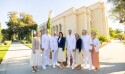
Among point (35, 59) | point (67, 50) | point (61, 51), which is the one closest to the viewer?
point (35, 59)

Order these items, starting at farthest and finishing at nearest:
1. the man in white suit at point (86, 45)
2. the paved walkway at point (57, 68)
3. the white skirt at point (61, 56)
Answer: the white skirt at point (61, 56) → the man in white suit at point (86, 45) → the paved walkway at point (57, 68)

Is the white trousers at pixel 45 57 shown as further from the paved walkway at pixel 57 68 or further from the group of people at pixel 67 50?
the paved walkway at pixel 57 68

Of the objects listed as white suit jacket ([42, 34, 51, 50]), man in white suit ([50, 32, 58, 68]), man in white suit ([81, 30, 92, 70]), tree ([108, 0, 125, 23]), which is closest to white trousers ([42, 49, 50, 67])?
white suit jacket ([42, 34, 51, 50])

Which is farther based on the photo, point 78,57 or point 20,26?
point 20,26

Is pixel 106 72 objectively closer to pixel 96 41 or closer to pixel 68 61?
pixel 96 41

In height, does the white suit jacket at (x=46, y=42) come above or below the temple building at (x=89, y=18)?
below

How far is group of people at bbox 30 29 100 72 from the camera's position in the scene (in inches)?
360

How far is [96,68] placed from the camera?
9016 millimetres

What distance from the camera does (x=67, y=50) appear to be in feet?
33.0

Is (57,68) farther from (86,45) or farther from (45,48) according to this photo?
(86,45)

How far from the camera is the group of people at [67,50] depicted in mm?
9141

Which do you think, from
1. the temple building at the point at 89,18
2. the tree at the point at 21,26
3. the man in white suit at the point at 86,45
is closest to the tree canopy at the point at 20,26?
the tree at the point at 21,26

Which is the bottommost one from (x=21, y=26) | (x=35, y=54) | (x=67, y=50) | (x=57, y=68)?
(x=57, y=68)

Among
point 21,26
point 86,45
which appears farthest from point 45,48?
point 21,26
